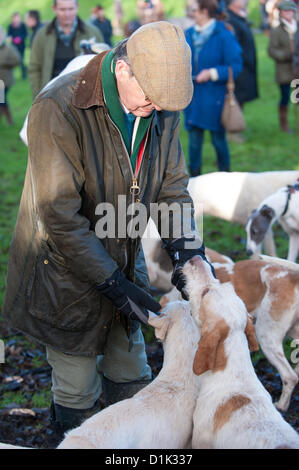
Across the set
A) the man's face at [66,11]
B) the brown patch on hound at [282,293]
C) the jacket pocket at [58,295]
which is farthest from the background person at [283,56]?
the jacket pocket at [58,295]

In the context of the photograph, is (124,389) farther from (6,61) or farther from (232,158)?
(6,61)

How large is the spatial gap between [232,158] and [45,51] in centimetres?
422

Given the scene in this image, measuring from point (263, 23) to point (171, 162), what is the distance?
85.1ft

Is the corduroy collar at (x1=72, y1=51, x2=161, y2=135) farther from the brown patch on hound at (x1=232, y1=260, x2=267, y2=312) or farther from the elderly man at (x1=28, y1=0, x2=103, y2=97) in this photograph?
the elderly man at (x1=28, y1=0, x2=103, y2=97)

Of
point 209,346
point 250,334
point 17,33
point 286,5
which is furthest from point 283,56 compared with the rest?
point 17,33

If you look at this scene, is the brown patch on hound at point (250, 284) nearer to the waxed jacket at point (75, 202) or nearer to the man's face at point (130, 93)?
the waxed jacket at point (75, 202)

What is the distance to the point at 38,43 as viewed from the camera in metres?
8.13

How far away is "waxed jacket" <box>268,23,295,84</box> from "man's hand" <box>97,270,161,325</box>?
985 centimetres

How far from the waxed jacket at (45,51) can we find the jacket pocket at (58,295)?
17.1 ft

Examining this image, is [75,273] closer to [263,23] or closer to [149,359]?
[149,359]

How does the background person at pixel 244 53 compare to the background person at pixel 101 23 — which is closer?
the background person at pixel 244 53

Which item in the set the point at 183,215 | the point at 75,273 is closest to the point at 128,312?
the point at 75,273

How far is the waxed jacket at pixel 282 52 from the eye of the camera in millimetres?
12180

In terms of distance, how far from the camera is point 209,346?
3.02 meters
